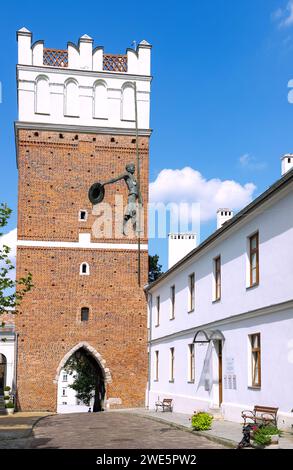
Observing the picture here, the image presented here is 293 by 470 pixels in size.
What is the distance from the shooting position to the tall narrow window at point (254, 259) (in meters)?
17.7

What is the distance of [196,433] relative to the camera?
52.8ft

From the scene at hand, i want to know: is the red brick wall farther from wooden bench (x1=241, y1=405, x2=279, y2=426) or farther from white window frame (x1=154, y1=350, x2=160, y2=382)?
wooden bench (x1=241, y1=405, x2=279, y2=426)

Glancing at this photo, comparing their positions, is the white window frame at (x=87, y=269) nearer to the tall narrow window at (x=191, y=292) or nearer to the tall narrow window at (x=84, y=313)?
the tall narrow window at (x=84, y=313)

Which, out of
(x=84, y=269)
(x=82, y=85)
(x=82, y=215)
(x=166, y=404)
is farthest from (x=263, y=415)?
(x=82, y=85)

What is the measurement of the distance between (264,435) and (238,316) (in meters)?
6.22

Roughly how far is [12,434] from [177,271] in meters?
10.7

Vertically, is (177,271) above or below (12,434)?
above

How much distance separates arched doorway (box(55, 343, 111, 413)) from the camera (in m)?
31.6

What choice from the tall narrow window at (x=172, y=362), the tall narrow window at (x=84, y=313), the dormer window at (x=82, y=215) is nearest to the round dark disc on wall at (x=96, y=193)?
the dormer window at (x=82, y=215)

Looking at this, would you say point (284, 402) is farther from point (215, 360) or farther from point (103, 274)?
point (103, 274)

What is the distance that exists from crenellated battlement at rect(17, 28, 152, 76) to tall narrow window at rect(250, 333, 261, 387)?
19.8 meters
